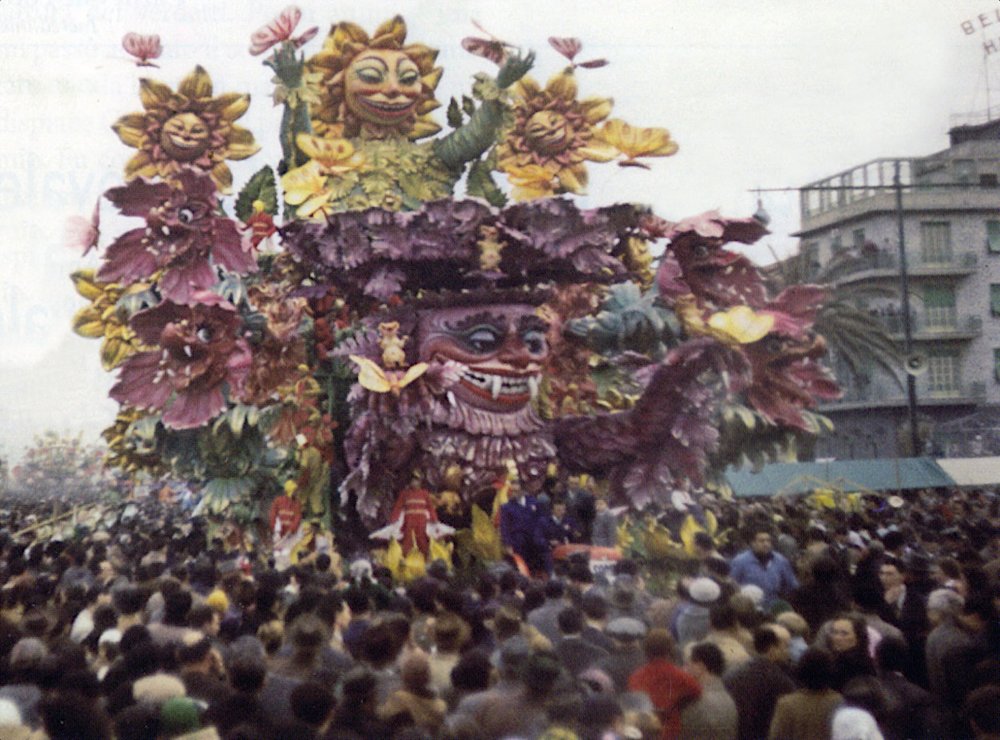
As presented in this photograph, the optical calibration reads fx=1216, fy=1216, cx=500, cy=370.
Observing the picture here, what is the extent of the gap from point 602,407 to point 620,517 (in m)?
1.57

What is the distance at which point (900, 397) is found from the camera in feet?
43.5

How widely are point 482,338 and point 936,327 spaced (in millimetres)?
4737

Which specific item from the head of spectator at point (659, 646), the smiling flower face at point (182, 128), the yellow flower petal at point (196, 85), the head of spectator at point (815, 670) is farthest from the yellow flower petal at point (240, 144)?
the head of spectator at point (815, 670)

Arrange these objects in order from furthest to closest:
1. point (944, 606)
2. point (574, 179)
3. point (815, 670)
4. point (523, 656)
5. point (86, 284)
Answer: point (574, 179) → point (86, 284) → point (944, 606) → point (523, 656) → point (815, 670)

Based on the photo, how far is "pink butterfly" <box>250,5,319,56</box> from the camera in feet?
41.8

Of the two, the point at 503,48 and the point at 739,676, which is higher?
the point at 503,48

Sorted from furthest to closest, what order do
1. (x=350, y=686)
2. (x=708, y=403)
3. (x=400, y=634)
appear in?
(x=708, y=403) < (x=400, y=634) < (x=350, y=686)

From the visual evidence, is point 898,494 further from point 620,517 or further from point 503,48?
point 503,48

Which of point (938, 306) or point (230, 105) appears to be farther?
point (230, 105)

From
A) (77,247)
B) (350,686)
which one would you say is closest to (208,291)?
(77,247)

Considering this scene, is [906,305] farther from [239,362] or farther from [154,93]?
[154,93]

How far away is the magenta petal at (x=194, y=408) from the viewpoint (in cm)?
1224

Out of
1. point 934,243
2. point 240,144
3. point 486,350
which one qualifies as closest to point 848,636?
point 486,350

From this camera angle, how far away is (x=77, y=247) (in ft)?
42.5
